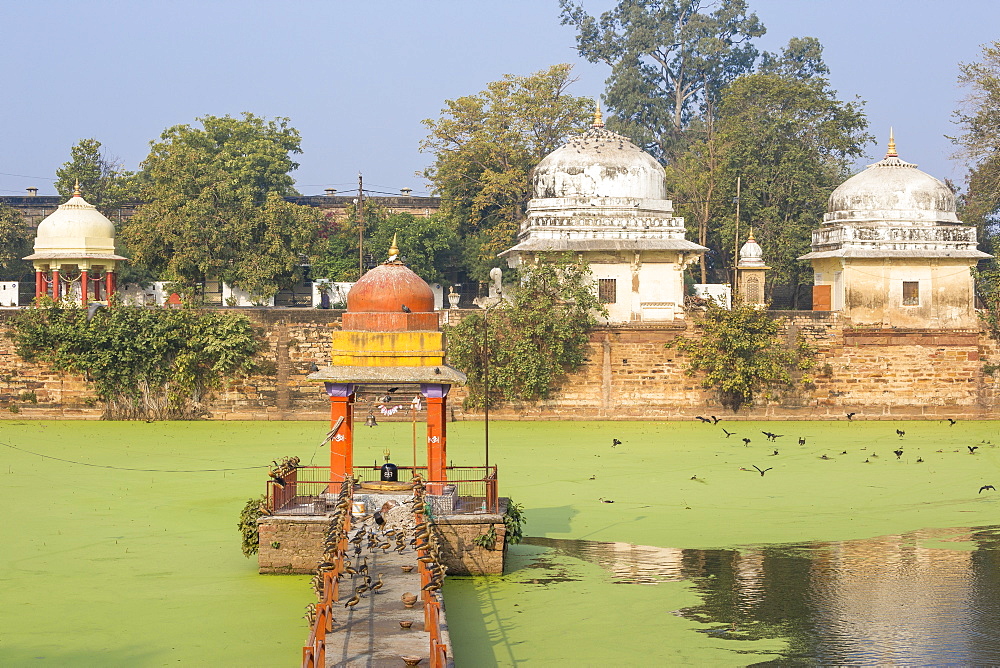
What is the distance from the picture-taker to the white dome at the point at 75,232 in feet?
91.1

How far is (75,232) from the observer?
27781mm

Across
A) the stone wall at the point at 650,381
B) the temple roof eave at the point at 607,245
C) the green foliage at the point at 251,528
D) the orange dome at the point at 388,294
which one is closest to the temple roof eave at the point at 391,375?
the orange dome at the point at 388,294

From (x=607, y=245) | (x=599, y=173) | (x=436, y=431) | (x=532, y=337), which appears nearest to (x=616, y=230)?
(x=607, y=245)

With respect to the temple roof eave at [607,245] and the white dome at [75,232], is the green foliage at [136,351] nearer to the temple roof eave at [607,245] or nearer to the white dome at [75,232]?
the white dome at [75,232]

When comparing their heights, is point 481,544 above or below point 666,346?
below

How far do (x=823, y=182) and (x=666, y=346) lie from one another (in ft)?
35.5

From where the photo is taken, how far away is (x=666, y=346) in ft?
86.2

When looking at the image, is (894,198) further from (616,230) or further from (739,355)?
(616,230)

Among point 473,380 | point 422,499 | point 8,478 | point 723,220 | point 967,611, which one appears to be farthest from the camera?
point 723,220

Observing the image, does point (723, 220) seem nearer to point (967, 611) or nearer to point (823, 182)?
point (823, 182)

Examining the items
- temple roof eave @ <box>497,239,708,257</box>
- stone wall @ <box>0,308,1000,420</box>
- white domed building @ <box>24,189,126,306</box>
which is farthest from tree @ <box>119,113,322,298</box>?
temple roof eave @ <box>497,239,708,257</box>

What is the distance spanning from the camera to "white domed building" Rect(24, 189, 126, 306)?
2777 centimetres

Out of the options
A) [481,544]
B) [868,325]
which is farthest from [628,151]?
[481,544]

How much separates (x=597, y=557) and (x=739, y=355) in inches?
534
